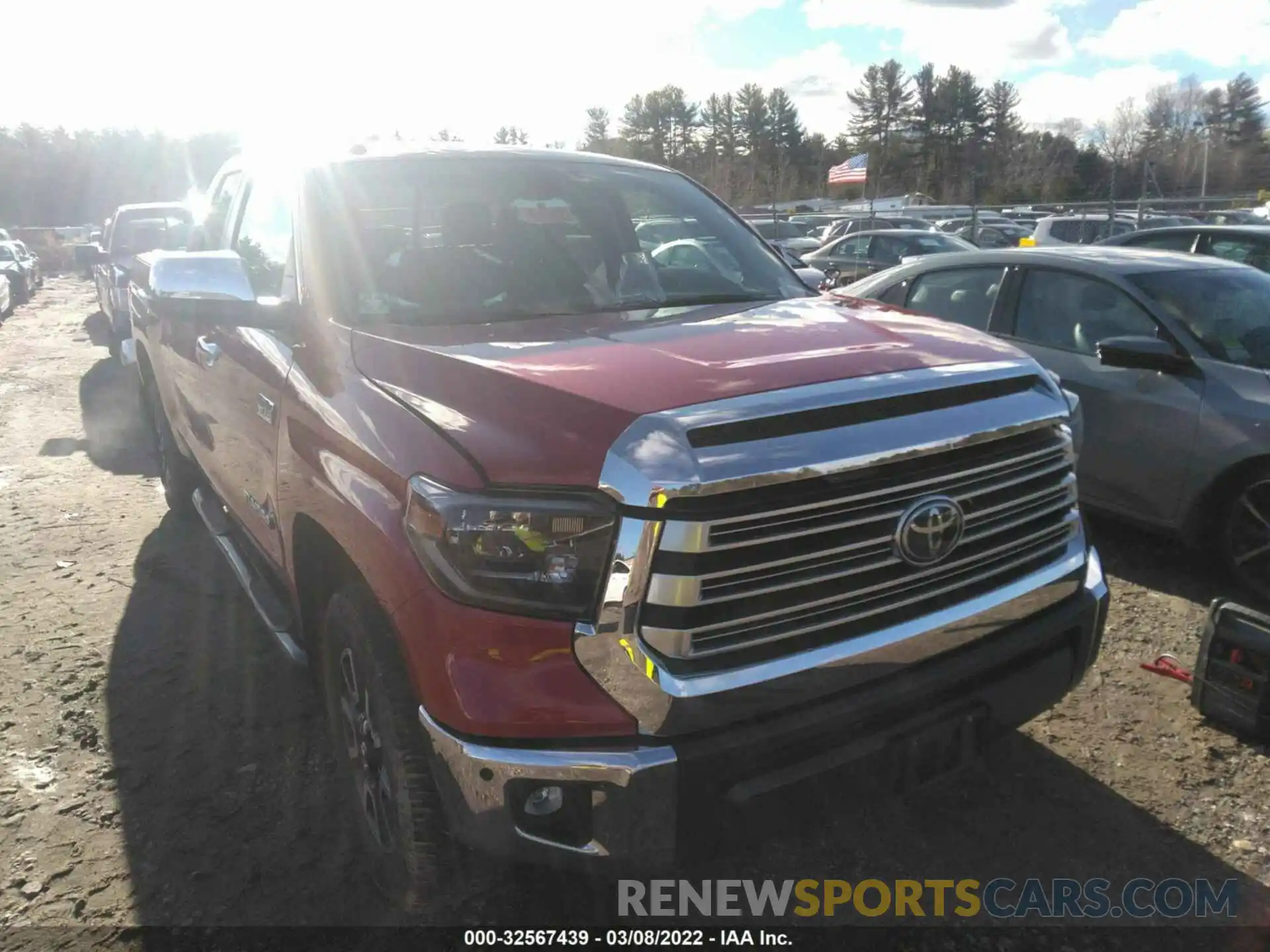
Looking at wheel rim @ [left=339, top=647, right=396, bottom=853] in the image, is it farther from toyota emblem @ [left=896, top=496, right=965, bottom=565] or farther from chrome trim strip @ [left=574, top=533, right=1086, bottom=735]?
toyota emblem @ [left=896, top=496, right=965, bottom=565]

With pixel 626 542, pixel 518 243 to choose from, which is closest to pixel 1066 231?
pixel 518 243

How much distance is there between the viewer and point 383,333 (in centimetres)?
266

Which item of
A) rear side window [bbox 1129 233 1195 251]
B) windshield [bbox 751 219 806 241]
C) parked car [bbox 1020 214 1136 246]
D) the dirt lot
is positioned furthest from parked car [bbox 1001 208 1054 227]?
the dirt lot

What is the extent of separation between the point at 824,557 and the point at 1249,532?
132 inches

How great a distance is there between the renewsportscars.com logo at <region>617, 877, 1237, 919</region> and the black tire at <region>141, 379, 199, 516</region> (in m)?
3.71

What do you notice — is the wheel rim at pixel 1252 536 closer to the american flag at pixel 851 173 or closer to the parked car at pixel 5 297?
the parked car at pixel 5 297

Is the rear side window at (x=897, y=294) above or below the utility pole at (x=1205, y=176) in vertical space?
below

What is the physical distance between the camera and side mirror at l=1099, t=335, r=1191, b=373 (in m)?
4.61

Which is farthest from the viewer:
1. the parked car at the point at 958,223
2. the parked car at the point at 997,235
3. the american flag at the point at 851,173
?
the parked car at the point at 958,223

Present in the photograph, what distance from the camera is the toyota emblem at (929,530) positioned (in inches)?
85.3

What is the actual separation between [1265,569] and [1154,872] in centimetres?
219

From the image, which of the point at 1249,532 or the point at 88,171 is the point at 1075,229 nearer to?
the point at 1249,532

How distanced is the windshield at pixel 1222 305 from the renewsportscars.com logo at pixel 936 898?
285 centimetres

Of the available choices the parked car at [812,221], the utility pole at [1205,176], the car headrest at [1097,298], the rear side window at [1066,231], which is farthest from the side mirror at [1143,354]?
the utility pole at [1205,176]
